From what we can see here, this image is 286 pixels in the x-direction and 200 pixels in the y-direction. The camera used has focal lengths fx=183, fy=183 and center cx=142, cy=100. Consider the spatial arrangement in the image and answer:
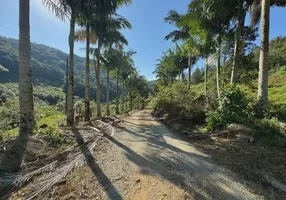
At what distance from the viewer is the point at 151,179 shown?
3.31m

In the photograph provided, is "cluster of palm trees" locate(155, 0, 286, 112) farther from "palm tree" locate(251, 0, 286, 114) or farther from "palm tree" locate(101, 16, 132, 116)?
"palm tree" locate(101, 16, 132, 116)

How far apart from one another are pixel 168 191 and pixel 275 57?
26578mm

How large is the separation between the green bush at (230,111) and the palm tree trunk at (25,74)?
6.32 metres

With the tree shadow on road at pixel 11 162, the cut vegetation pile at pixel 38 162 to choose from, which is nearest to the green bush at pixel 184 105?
the cut vegetation pile at pixel 38 162

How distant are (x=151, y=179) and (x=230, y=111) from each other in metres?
5.04

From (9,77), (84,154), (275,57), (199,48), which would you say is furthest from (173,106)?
(9,77)

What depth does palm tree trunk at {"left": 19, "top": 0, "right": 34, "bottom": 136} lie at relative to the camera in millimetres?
5801

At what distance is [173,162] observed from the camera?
13.7ft

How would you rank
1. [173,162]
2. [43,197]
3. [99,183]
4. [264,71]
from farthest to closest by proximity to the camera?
[264,71] → [173,162] → [99,183] → [43,197]

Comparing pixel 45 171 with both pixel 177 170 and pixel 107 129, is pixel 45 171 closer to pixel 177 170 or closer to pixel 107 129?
pixel 177 170

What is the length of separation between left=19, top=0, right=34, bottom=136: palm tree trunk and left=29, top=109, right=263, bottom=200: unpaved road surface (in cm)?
285

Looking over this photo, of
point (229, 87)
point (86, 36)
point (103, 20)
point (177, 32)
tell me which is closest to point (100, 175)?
point (229, 87)

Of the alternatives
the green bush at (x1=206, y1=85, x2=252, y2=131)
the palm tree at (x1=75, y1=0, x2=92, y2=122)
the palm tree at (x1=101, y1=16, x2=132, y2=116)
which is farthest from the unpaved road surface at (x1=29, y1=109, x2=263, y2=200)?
the palm tree at (x1=101, y1=16, x2=132, y2=116)

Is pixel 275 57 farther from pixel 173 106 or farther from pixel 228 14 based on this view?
pixel 173 106
